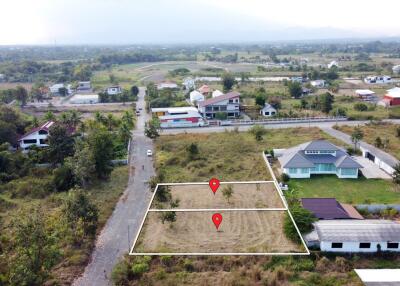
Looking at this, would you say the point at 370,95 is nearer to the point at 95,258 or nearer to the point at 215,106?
the point at 215,106

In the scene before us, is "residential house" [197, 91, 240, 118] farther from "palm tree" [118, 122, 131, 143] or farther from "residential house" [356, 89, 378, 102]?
"residential house" [356, 89, 378, 102]

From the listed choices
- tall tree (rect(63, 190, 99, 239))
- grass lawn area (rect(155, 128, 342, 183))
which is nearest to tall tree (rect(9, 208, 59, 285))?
tall tree (rect(63, 190, 99, 239))

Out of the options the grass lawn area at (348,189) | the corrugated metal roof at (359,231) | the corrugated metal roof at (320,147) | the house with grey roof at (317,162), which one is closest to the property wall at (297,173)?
the house with grey roof at (317,162)

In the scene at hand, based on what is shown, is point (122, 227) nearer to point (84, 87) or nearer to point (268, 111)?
point (268, 111)

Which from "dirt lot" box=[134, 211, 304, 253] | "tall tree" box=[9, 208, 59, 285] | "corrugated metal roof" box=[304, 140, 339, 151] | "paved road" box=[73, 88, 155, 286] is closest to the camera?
"tall tree" box=[9, 208, 59, 285]

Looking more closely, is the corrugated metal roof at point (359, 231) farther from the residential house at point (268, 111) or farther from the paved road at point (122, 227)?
the residential house at point (268, 111)
